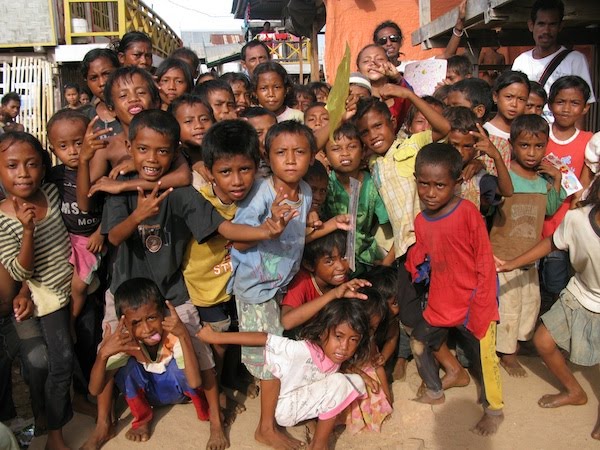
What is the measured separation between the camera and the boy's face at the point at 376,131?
10.6ft

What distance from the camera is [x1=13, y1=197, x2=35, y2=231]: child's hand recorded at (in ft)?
7.89

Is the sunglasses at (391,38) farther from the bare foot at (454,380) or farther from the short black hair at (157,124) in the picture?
the bare foot at (454,380)

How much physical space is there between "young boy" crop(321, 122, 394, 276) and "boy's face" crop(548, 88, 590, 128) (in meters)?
1.38

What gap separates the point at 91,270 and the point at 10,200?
0.53 m

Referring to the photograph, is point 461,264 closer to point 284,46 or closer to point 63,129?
point 63,129

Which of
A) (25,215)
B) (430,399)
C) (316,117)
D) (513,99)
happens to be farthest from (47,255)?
(513,99)

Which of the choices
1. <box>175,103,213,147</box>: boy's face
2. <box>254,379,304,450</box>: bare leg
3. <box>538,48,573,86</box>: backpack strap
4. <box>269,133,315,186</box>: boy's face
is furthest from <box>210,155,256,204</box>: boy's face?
<box>538,48,573,86</box>: backpack strap

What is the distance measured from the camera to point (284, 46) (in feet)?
59.9

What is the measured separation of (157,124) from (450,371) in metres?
2.23

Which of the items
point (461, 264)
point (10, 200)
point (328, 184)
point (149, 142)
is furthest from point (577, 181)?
point (10, 200)

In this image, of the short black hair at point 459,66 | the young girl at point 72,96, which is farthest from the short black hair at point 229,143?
the young girl at point 72,96

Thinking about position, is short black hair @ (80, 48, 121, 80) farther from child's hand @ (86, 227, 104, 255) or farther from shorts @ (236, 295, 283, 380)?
shorts @ (236, 295, 283, 380)

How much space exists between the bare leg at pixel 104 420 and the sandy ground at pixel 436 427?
46mm

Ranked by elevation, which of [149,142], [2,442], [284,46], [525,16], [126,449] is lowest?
[126,449]
